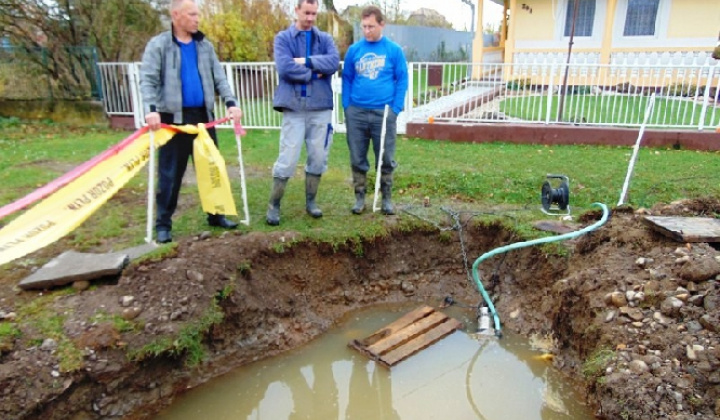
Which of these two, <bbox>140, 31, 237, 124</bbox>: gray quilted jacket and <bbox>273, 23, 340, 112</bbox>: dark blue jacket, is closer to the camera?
<bbox>140, 31, 237, 124</bbox>: gray quilted jacket

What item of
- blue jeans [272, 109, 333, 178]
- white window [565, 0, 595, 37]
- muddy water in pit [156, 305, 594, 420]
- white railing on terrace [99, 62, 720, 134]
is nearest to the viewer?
muddy water in pit [156, 305, 594, 420]

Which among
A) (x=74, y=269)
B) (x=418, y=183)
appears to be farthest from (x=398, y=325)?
(x=74, y=269)

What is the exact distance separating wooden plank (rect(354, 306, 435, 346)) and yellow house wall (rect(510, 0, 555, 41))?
1299cm

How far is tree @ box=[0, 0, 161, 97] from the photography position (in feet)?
34.6

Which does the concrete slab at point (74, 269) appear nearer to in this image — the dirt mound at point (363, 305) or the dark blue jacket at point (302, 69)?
the dirt mound at point (363, 305)

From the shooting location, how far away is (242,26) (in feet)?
47.5

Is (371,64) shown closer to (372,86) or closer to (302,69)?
(372,86)

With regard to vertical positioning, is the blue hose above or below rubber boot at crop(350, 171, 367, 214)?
below

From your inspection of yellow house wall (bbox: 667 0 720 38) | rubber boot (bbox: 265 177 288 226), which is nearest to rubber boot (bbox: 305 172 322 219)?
rubber boot (bbox: 265 177 288 226)

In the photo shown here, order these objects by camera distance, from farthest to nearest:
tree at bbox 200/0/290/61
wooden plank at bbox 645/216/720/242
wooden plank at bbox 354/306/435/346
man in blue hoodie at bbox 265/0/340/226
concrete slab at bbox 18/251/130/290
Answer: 1. tree at bbox 200/0/290/61
2. man in blue hoodie at bbox 265/0/340/226
3. wooden plank at bbox 354/306/435/346
4. wooden plank at bbox 645/216/720/242
5. concrete slab at bbox 18/251/130/290

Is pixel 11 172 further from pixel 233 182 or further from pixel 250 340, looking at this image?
pixel 250 340

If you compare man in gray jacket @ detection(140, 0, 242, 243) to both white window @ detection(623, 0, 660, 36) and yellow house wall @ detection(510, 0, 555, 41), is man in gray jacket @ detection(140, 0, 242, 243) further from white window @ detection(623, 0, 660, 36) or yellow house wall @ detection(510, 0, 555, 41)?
white window @ detection(623, 0, 660, 36)

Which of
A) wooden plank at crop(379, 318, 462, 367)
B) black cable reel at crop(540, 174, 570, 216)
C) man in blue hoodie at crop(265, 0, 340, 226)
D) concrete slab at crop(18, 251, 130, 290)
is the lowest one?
wooden plank at crop(379, 318, 462, 367)

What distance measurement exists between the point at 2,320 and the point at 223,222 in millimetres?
1864
